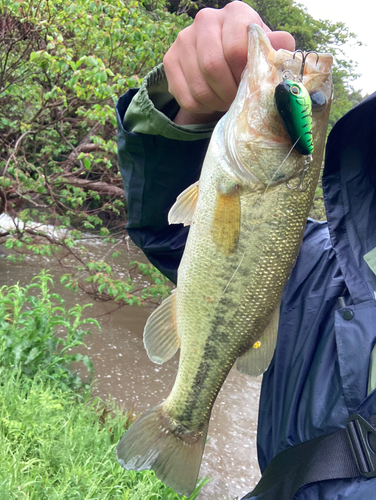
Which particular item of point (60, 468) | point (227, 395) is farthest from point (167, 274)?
point (227, 395)

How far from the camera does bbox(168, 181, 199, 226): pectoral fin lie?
1.41 meters

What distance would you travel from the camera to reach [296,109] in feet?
3.50

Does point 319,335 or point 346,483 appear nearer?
point 346,483

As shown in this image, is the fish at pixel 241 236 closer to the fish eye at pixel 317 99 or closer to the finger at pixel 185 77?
the fish eye at pixel 317 99

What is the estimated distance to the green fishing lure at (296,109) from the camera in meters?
1.06

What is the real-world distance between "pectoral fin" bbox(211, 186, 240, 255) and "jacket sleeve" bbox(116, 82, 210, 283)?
1.23 ft

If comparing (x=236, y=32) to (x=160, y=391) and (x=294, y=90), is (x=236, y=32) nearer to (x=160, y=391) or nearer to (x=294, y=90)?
(x=294, y=90)

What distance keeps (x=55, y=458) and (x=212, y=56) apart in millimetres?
2391

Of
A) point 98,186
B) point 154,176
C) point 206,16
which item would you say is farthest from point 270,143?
point 98,186

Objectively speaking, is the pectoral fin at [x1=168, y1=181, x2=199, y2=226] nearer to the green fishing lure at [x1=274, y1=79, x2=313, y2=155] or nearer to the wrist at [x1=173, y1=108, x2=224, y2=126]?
the wrist at [x1=173, y1=108, x2=224, y2=126]

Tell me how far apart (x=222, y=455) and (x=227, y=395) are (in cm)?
114

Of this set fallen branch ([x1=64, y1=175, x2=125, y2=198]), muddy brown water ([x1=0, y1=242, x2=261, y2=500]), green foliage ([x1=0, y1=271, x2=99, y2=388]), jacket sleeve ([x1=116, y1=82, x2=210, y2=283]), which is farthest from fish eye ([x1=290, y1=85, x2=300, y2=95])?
fallen branch ([x1=64, y1=175, x2=125, y2=198])

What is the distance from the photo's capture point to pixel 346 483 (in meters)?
1.21

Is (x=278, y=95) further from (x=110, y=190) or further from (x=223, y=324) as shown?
(x=110, y=190)
